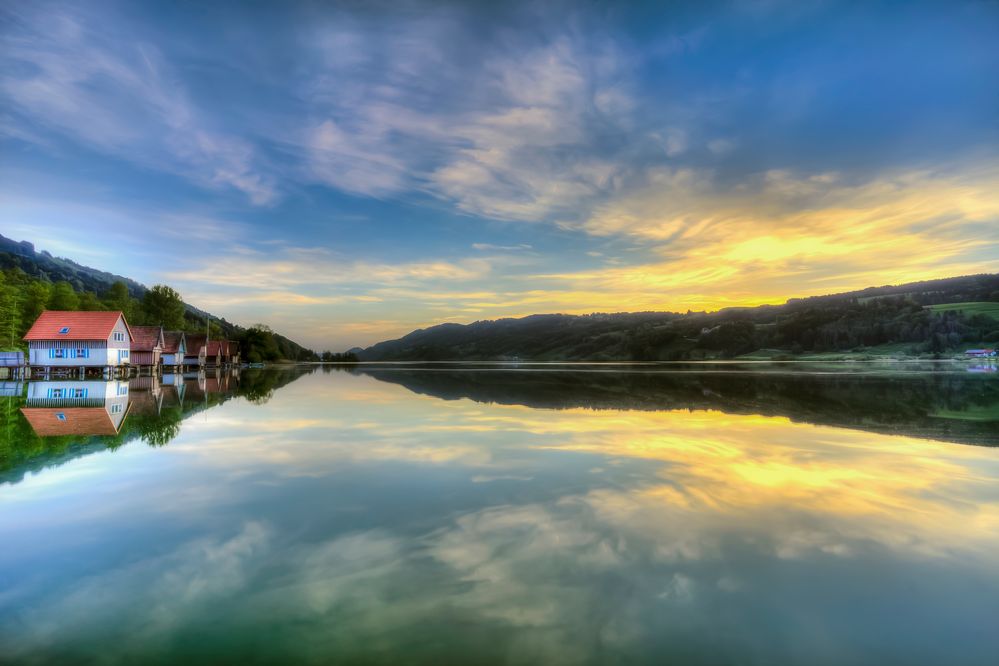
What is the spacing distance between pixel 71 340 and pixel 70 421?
165 feet

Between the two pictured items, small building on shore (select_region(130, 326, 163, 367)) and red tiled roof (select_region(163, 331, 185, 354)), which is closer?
small building on shore (select_region(130, 326, 163, 367))

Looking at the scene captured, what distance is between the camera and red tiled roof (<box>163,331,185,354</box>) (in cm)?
8562

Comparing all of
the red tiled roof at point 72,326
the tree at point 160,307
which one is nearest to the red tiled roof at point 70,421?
the red tiled roof at point 72,326

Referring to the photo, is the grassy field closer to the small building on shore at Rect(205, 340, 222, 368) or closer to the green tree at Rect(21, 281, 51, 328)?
the small building on shore at Rect(205, 340, 222, 368)

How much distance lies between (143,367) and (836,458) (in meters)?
94.0

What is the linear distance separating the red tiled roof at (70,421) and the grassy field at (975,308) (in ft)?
693

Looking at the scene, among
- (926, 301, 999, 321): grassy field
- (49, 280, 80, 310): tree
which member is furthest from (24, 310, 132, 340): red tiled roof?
(926, 301, 999, 321): grassy field

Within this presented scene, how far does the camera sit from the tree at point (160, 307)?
11556 cm

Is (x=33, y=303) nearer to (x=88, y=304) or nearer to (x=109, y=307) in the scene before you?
(x=88, y=304)

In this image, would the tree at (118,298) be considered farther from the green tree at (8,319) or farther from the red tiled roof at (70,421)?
the red tiled roof at (70,421)

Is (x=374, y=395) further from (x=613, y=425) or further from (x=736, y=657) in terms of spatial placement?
(x=736, y=657)

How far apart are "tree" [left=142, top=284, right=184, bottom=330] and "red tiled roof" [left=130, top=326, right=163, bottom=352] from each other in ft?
144

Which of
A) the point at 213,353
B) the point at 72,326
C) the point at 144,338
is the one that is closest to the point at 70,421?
the point at 72,326

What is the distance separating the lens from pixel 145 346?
75.9m
